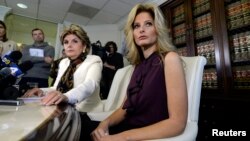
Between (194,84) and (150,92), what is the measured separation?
23 cm

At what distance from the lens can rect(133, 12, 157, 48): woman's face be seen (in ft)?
3.21

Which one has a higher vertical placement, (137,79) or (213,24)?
(213,24)

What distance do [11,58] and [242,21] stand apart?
85.3 inches

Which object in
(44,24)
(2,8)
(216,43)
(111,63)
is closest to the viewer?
(216,43)

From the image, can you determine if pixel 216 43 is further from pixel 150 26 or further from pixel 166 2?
pixel 150 26

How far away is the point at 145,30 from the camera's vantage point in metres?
0.99

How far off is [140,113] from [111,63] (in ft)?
9.28

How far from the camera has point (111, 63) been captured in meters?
3.62

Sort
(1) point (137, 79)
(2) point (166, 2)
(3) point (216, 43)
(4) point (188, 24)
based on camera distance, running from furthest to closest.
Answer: (2) point (166, 2) < (4) point (188, 24) < (3) point (216, 43) < (1) point (137, 79)

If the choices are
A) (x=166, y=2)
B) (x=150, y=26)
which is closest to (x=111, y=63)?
(x=166, y=2)

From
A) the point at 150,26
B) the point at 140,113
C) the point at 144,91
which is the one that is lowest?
the point at 140,113

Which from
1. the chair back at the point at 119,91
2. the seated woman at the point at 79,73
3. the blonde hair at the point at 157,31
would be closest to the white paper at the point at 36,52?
the seated woman at the point at 79,73

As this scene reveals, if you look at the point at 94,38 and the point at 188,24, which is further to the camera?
the point at 94,38

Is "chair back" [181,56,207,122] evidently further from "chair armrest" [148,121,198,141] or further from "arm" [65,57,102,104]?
"arm" [65,57,102,104]
